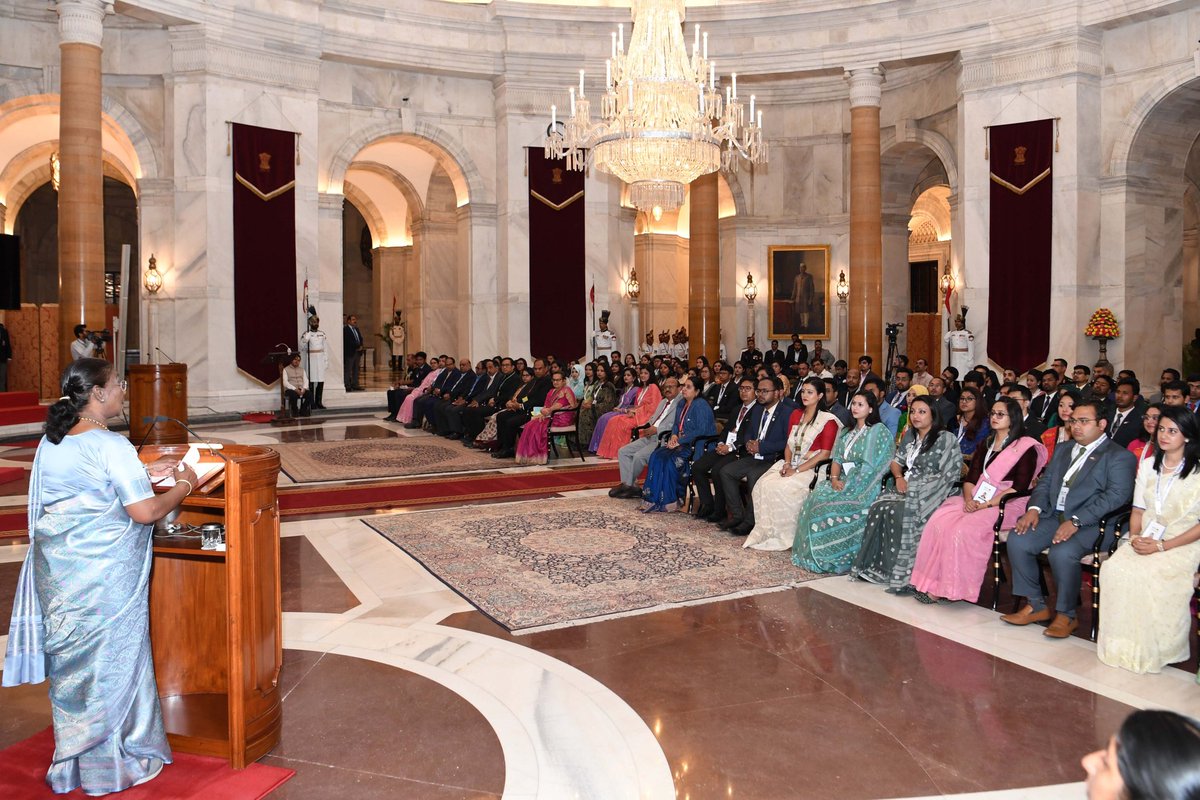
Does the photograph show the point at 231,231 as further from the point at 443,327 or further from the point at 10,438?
the point at 443,327

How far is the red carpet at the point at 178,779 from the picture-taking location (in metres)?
3.36

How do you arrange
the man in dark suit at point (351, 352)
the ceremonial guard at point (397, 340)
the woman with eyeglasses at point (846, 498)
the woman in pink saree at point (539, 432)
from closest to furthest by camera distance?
the woman with eyeglasses at point (846, 498)
the woman in pink saree at point (539, 432)
the man in dark suit at point (351, 352)
the ceremonial guard at point (397, 340)

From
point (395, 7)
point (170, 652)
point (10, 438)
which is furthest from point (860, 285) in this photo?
point (170, 652)

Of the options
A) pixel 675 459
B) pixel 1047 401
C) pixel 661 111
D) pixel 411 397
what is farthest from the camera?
pixel 411 397

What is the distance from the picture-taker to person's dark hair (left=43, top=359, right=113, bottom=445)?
3.29 meters

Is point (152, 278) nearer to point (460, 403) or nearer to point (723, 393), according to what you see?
point (460, 403)

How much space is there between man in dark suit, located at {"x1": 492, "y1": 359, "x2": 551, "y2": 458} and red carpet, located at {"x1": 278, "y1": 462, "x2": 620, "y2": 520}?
47.3 inches

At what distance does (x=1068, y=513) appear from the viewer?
535 cm

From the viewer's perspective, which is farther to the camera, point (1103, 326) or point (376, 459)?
point (1103, 326)

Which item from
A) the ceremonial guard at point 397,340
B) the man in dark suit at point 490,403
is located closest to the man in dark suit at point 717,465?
the man in dark suit at point 490,403

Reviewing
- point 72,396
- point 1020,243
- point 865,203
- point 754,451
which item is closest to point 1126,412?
point 754,451

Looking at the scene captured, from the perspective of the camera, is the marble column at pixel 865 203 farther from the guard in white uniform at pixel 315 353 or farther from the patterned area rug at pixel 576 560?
the patterned area rug at pixel 576 560

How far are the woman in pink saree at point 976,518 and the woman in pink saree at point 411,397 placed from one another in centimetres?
1073

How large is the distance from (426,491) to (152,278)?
8981 mm
